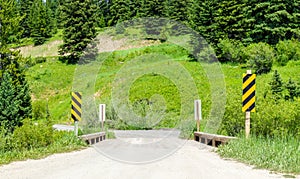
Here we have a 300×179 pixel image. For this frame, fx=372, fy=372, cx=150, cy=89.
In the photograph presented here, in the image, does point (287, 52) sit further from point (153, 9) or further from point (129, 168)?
point (129, 168)

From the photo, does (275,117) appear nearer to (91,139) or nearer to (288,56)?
(91,139)

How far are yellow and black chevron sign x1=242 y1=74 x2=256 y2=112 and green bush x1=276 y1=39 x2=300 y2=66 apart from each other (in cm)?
2772

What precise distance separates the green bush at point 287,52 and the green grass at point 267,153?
28610mm

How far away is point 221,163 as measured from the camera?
8.36 m

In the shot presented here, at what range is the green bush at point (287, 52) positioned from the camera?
120 ft

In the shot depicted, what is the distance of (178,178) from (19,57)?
27.8 metres

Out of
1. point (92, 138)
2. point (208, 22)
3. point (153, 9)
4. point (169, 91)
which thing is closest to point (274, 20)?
point (208, 22)

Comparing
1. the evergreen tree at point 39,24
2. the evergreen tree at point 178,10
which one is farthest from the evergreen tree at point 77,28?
the evergreen tree at point 39,24

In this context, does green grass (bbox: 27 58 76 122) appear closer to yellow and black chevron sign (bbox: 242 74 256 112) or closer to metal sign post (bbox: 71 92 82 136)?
metal sign post (bbox: 71 92 82 136)

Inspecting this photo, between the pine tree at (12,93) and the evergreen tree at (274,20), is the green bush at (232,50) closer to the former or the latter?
the evergreen tree at (274,20)

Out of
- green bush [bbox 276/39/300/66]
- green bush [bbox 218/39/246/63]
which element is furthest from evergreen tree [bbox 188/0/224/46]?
green bush [bbox 276/39/300/66]

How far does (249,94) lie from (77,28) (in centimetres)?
4722

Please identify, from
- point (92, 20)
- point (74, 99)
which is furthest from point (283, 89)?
point (92, 20)

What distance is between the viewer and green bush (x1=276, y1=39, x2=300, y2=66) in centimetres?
3650
